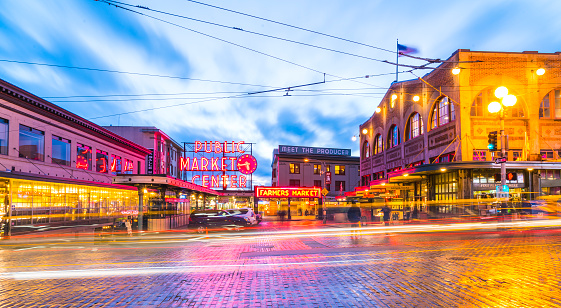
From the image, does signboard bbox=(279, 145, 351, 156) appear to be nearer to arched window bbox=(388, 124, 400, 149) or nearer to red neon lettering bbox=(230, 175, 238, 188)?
red neon lettering bbox=(230, 175, 238, 188)

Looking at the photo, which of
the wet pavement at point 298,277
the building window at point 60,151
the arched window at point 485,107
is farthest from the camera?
the arched window at point 485,107

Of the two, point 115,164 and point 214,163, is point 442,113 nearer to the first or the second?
point 214,163

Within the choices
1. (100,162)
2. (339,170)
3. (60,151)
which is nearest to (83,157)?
(100,162)

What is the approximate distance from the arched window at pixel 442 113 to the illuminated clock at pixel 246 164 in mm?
22046

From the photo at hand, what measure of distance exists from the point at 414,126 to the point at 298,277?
3571cm

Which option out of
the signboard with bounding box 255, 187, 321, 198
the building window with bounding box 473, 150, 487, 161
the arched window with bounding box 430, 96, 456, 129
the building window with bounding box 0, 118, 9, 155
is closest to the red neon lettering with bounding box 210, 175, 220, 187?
the signboard with bounding box 255, 187, 321, 198

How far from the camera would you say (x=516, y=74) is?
32625 millimetres

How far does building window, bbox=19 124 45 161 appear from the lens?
25.2 m

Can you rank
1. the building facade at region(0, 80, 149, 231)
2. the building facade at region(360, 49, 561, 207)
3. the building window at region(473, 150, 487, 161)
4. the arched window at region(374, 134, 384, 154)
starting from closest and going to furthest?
the building facade at region(0, 80, 149, 231)
the building facade at region(360, 49, 561, 207)
the building window at region(473, 150, 487, 161)
the arched window at region(374, 134, 384, 154)

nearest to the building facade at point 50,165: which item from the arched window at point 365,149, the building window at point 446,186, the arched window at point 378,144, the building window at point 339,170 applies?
the building window at point 446,186

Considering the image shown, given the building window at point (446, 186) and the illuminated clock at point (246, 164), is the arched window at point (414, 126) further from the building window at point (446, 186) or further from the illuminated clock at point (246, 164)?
the illuminated clock at point (246, 164)

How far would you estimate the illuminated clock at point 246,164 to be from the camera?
5053cm

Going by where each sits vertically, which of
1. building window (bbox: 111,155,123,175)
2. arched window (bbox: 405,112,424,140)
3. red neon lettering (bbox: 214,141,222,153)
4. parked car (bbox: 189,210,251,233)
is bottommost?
parked car (bbox: 189,210,251,233)

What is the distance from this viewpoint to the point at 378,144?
54.2 metres
